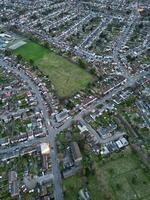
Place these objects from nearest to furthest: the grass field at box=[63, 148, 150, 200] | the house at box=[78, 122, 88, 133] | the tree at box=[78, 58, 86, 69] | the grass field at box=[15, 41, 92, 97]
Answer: the grass field at box=[63, 148, 150, 200] → the house at box=[78, 122, 88, 133] → the grass field at box=[15, 41, 92, 97] → the tree at box=[78, 58, 86, 69]

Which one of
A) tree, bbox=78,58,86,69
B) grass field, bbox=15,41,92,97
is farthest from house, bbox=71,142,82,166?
tree, bbox=78,58,86,69

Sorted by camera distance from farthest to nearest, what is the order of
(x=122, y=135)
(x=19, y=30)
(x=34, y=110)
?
(x=19, y=30)
(x=34, y=110)
(x=122, y=135)

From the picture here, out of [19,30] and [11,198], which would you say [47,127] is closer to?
[11,198]

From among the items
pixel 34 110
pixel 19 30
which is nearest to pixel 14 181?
pixel 34 110

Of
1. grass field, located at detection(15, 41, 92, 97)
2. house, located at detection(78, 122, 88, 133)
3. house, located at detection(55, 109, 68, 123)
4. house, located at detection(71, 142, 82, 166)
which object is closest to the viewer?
house, located at detection(71, 142, 82, 166)

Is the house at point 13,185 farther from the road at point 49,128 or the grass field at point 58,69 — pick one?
the grass field at point 58,69

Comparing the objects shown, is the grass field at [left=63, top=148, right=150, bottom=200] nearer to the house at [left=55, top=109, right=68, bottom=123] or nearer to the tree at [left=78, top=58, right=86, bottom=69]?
the house at [left=55, top=109, right=68, bottom=123]
